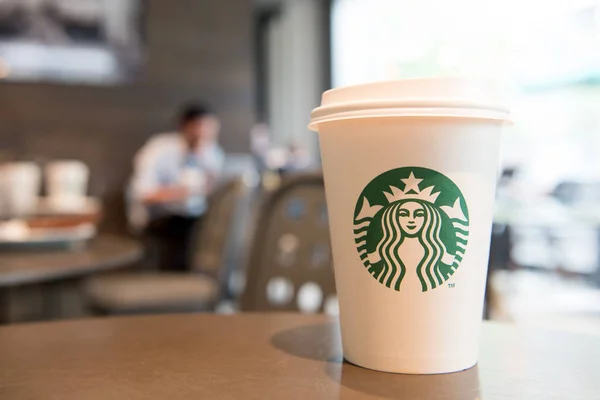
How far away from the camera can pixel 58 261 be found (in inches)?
58.2

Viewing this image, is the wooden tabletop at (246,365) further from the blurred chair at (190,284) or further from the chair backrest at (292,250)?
the blurred chair at (190,284)

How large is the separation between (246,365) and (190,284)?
2.17 metres

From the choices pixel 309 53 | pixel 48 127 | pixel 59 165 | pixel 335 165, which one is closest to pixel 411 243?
pixel 335 165

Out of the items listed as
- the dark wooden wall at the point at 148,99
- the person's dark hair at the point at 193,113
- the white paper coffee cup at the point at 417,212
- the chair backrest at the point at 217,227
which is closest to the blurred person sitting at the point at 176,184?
the person's dark hair at the point at 193,113

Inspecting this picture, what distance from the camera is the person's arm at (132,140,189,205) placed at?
382 centimetres

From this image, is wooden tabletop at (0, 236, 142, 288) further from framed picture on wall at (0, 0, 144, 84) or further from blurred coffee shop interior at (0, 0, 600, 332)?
framed picture on wall at (0, 0, 144, 84)

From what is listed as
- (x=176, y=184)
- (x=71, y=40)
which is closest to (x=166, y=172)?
(x=176, y=184)

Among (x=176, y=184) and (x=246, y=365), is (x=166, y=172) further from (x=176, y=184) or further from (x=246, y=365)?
(x=246, y=365)

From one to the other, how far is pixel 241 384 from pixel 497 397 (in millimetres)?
203

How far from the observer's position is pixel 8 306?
2049 millimetres

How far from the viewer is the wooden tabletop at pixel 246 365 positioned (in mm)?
489

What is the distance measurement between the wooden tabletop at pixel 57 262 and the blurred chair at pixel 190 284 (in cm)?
67

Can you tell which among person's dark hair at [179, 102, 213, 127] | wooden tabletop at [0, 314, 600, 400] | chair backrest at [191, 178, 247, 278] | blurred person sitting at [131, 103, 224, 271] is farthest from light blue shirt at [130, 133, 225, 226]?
wooden tabletop at [0, 314, 600, 400]

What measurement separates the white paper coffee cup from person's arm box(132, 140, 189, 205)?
3.35 meters
